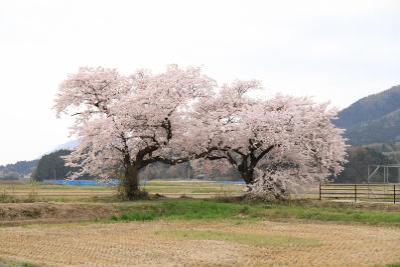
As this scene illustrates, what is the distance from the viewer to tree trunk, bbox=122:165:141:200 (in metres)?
34.2

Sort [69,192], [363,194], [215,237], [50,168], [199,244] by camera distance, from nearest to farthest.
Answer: [199,244] → [215,237] → [363,194] → [69,192] → [50,168]

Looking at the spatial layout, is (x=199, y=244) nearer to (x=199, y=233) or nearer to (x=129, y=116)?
(x=199, y=233)

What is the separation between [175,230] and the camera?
2397cm

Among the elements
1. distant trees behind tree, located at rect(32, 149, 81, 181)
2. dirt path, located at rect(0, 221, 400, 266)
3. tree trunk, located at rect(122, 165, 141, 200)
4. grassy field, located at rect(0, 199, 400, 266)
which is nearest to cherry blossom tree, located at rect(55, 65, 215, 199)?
tree trunk, located at rect(122, 165, 141, 200)

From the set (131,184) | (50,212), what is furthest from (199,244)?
(131,184)

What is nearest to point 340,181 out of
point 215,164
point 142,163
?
point 215,164

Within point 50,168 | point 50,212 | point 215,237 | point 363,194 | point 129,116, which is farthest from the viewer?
point 50,168

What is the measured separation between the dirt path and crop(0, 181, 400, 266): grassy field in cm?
3

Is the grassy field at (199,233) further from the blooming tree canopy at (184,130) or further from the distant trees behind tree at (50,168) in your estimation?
the distant trees behind tree at (50,168)

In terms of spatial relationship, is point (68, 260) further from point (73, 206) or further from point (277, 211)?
point (277, 211)

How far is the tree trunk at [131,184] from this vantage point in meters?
34.2

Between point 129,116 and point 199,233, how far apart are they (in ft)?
42.7

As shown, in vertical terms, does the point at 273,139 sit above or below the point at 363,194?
above

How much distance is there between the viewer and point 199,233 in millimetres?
22812
